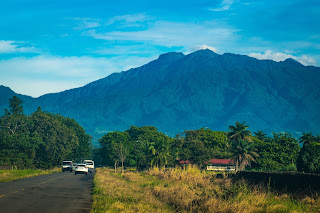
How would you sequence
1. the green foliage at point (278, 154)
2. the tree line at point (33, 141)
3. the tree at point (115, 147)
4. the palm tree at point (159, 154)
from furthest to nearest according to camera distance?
the tree at point (115, 147), the green foliage at point (278, 154), the tree line at point (33, 141), the palm tree at point (159, 154)

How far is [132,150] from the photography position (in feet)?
400

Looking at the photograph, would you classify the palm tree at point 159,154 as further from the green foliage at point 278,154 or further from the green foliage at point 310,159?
the green foliage at point 310,159

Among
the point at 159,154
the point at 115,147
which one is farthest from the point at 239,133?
the point at 159,154

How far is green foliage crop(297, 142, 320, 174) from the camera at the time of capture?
37.8 meters

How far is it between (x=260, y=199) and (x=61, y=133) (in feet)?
280

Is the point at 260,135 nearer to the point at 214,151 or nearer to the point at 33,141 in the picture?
the point at 214,151

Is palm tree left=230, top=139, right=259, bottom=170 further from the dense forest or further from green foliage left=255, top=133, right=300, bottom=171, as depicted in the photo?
green foliage left=255, top=133, right=300, bottom=171

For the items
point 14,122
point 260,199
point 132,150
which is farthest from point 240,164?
point 260,199

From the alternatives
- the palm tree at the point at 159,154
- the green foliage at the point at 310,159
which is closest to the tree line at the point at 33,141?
the palm tree at the point at 159,154

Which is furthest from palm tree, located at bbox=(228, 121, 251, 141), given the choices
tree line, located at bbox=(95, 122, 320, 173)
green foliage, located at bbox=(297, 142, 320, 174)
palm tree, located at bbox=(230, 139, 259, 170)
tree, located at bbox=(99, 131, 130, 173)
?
green foliage, located at bbox=(297, 142, 320, 174)

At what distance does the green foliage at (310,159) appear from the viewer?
1486 inches

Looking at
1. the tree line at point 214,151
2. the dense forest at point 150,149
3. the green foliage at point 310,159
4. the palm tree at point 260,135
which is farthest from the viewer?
the palm tree at point 260,135

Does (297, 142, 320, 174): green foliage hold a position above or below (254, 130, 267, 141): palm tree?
below

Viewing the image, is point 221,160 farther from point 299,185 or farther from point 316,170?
point 299,185
